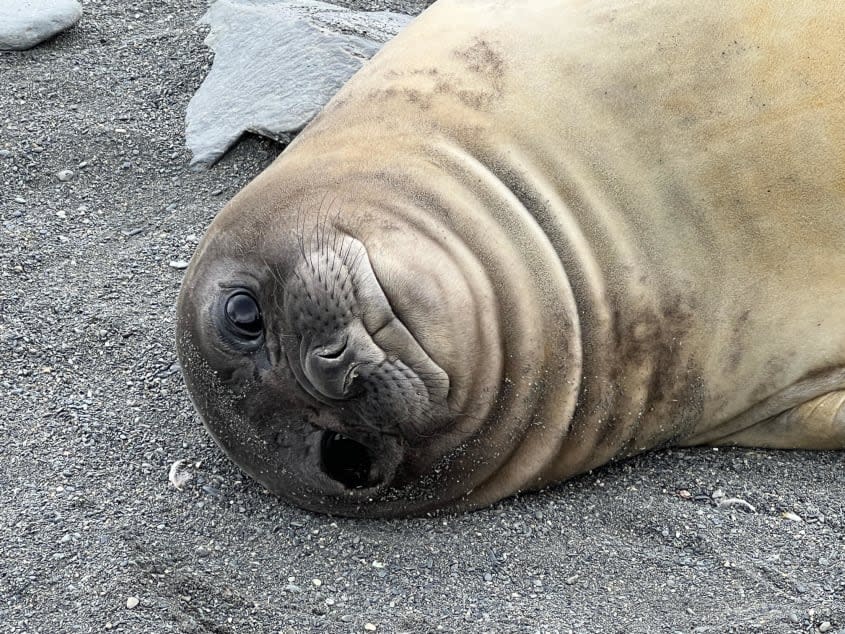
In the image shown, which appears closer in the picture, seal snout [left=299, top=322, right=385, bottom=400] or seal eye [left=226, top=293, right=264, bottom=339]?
seal snout [left=299, top=322, right=385, bottom=400]

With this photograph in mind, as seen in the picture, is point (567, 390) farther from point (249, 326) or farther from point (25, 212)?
point (25, 212)

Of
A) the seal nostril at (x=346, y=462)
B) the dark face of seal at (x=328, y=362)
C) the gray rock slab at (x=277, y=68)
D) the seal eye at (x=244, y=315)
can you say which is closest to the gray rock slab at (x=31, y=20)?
the gray rock slab at (x=277, y=68)

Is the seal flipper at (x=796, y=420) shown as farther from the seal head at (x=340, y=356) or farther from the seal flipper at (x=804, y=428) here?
the seal head at (x=340, y=356)

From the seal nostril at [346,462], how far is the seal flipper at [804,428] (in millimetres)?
985

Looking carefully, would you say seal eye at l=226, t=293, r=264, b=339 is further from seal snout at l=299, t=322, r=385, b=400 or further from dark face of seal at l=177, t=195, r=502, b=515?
seal snout at l=299, t=322, r=385, b=400

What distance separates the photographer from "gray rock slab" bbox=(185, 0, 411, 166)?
16.0 feet

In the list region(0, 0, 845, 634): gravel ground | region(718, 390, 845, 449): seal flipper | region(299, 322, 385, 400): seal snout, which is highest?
region(718, 390, 845, 449): seal flipper

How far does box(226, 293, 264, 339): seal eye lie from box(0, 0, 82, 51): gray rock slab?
10.3 feet

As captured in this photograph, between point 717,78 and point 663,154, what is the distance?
0.24m

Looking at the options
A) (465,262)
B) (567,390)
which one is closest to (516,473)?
(567,390)

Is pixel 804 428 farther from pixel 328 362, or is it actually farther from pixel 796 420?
pixel 328 362

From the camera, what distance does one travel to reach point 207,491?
10.8 ft

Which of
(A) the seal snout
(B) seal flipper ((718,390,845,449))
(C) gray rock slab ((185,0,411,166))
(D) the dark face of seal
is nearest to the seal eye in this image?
(D) the dark face of seal

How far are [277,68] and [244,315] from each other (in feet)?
7.34
